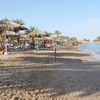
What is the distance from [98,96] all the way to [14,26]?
18284 millimetres

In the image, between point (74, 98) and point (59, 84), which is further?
point (59, 84)

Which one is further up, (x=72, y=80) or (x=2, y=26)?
(x=2, y=26)

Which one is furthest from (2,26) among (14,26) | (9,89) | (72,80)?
(9,89)

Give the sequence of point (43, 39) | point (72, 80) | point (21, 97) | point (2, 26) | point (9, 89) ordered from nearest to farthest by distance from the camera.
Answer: point (21, 97), point (9, 89), point (72, 80), point (2, 26), point (43, 39)

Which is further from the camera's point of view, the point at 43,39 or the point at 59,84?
the point at 43,39

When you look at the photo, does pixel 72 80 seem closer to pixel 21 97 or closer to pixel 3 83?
pixel 3 83

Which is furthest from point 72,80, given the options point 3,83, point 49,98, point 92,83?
point 49,98

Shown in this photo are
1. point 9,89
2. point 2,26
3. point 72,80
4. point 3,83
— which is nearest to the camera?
point 9,89

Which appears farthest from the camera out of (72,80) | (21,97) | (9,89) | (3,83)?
Result: (72,80)

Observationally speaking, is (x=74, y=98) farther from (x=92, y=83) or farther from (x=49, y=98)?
(x=92, y=83)

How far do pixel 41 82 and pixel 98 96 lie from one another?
9.61 feet

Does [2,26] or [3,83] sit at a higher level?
[2,26]

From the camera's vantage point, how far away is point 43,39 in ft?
168

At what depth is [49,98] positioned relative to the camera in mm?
8875
